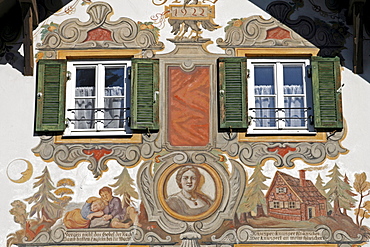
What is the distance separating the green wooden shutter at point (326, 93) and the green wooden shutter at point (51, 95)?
3770mm

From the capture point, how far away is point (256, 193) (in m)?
12.1

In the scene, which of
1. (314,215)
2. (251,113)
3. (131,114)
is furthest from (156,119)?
(314,215)

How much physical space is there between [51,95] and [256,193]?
133 inches

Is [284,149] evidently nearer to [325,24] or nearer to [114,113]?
[325,24]

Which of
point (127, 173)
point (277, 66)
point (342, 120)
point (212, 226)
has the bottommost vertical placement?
point (212, 226)

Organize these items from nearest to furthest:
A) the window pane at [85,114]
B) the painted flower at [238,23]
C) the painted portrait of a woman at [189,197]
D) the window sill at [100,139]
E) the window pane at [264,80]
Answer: the painted portrait of a woman at [189,197] → the window sill at [100,139] → the window pane at [85,114] → the window pane at [264,80] → the painted flower at [238,23]

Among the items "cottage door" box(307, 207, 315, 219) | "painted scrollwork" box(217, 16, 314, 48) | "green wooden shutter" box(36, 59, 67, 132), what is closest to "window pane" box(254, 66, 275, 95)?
"painted scrollwork" box(217, 16, 314, 48)

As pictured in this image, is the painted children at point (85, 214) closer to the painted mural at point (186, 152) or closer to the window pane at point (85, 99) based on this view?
the painted mural at point (186, 152)

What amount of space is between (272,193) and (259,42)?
237 cm

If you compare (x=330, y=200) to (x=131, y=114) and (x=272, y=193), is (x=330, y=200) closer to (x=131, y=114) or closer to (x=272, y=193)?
(x=272, y=193)

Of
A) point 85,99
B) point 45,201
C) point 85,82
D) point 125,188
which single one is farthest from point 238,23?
point 45,201

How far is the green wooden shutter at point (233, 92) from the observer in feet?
40.7

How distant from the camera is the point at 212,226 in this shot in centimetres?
1196

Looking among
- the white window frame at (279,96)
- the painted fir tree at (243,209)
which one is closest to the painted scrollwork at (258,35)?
the white window frame at (279,96)
